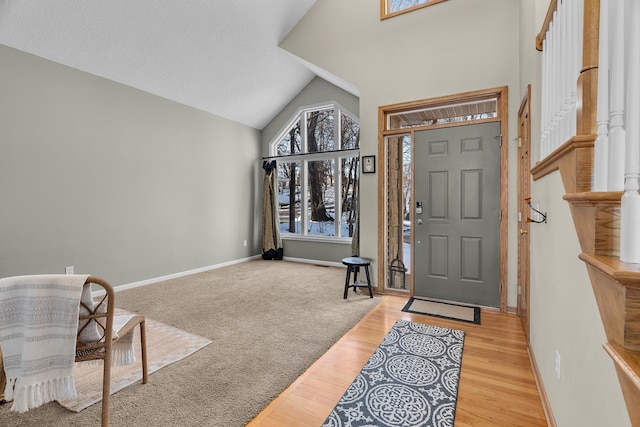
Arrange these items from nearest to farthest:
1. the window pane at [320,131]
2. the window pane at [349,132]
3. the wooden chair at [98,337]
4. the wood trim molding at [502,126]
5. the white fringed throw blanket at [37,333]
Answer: the white fringed throw blanket at [37,333]
the wooden chair at [98,337]
the wood trim molding at [502,126]
the window pane at [349,132]
the window pane at [320,131]

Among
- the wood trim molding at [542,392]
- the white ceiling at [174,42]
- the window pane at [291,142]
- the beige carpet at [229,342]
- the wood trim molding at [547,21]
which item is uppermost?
the white ceiling at [174,42]

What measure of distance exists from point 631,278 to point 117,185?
4751 mm

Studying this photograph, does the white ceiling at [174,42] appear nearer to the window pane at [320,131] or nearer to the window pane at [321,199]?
the window pane at [320,131]

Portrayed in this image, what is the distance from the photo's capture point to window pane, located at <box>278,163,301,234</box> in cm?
620

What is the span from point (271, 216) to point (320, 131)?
6.33ft

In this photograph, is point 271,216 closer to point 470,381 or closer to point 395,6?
point 395,6

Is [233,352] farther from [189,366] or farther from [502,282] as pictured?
[502,282]

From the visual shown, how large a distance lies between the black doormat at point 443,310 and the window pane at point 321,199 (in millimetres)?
2542

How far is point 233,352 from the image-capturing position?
236 centimetres

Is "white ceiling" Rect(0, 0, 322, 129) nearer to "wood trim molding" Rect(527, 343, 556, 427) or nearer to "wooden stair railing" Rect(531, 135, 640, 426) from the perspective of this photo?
"wooden stair railing" Rect(531, 135, 640, 426)

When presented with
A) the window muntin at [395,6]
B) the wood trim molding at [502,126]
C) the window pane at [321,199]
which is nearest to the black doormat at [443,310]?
the wood trim molding at [502,126]

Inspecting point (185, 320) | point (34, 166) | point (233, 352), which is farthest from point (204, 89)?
point (233, 352)

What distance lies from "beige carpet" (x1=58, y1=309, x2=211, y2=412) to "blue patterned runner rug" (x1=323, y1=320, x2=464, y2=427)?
1.34 m

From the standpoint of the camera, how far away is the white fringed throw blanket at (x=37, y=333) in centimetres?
131
